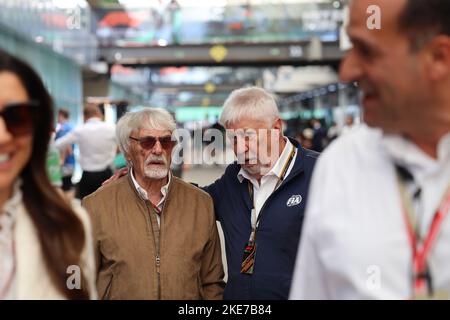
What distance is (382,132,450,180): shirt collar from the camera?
1.37 meters

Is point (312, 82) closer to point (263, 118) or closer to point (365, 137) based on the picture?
point (263, 118)

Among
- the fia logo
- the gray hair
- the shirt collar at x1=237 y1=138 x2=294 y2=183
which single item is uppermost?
the gray hair

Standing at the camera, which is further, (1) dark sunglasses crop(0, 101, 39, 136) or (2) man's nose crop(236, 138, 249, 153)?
(2) man's nose crop(236, 138, 249, 153)

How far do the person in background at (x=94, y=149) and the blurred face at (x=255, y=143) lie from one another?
504 cm

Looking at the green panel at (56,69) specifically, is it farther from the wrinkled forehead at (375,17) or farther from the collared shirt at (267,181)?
the wrinkled forehead at (375,17)

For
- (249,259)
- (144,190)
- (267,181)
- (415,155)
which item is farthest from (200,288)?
(415,155)

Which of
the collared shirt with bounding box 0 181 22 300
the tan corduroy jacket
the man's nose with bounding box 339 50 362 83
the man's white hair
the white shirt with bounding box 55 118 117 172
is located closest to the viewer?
the man's nose with bounding box 339 50 362 83

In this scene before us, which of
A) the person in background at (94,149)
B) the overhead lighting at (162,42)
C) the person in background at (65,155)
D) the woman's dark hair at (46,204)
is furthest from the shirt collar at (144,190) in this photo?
the overhead lighting at (162,42)

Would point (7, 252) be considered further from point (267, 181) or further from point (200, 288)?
point (267, 181)

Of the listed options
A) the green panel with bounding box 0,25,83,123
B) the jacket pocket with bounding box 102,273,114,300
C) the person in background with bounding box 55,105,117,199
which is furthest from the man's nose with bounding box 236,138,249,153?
the green panel with bounding box 0,25,83,123

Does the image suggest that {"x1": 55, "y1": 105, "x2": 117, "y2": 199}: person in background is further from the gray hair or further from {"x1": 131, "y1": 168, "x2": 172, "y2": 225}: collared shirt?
{"x1": 131, "y1": 168, "x2": 172, "y2": 225}: collared shirt

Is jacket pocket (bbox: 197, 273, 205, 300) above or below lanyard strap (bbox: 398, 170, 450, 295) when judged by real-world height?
below

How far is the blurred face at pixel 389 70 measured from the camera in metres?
1.35

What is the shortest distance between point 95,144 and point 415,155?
7.00 metres
